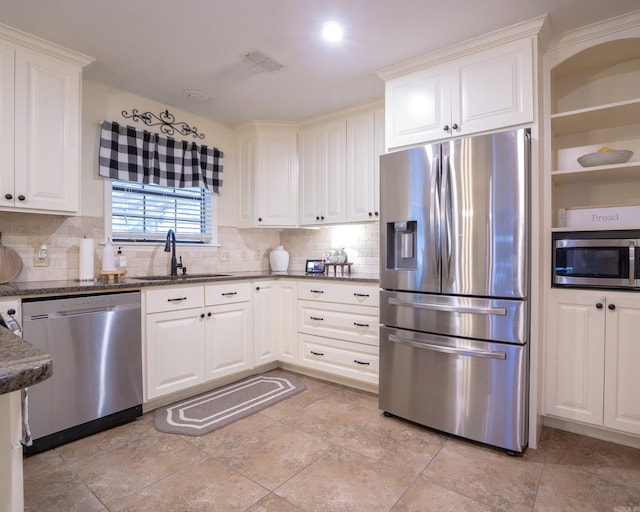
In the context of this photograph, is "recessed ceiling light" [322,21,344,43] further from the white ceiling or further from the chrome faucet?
the chrome faucet

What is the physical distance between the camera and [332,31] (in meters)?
2.18

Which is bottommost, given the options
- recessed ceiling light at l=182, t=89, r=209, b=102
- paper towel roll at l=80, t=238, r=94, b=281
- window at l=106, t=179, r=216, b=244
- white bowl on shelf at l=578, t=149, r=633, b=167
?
paper towel roll at l=80, t=238, r=94, b=281

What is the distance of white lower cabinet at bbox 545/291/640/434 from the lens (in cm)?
205

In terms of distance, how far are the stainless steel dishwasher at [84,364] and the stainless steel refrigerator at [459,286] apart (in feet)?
5.46

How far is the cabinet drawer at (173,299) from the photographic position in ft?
8.31

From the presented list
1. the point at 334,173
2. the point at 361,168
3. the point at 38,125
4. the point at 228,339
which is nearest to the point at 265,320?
the point at 228,339

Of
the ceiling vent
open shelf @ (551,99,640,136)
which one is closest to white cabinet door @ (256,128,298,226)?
the ceiling vent

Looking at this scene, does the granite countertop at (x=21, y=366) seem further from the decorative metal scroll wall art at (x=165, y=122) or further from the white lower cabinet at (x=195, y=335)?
the decorative metal scroll wall art at (x=165, y=122)

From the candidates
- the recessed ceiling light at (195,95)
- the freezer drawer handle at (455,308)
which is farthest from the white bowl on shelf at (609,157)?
the recessed ceiling light at (195,95)

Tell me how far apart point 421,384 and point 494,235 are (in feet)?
3.31

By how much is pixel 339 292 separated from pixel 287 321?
25.9 inches

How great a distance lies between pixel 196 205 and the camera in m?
3.55

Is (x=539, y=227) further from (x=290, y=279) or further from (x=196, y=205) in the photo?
(x=196, y=205)

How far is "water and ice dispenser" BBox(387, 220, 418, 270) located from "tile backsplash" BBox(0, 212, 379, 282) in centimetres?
97
